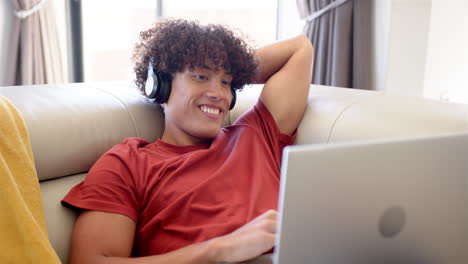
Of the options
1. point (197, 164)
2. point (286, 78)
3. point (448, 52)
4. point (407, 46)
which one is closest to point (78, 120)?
point (197, 164)

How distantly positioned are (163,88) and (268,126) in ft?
1.10

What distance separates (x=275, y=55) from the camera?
161 cm

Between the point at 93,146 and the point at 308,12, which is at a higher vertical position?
the point at 308,12

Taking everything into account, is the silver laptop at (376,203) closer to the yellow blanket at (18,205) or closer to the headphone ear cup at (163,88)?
the yellow blanket at (18,205)

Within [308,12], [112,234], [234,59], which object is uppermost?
[308,12]

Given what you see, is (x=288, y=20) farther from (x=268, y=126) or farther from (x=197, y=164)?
(x=197, y=164)

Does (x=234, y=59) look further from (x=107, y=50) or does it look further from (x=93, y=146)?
(x=107, y=50)

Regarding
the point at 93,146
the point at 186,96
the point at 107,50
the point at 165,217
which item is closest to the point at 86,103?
the point at 93,146

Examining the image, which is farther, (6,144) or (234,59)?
(234,59)

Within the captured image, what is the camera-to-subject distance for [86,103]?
137 centimetres

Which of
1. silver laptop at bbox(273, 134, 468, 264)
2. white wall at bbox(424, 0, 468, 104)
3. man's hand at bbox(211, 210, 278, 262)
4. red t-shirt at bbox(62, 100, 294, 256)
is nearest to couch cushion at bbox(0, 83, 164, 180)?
red t-shirt at bbox(62, 100, 294, 256)

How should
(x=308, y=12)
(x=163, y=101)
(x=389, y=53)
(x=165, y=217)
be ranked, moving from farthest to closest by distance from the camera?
(x=308, y=12), (x=389, y=53), (x=163, y=101), (x=165, y=217)

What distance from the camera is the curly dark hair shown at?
1.38m

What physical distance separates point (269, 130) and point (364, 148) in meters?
0.84
